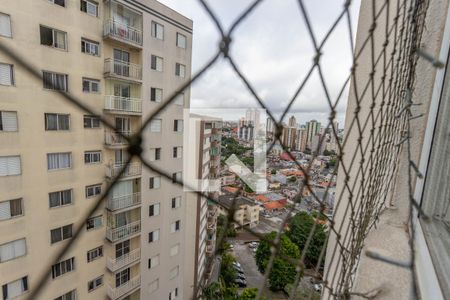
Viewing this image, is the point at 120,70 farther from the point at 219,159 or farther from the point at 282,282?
the point at 282,282

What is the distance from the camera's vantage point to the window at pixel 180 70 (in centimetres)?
437

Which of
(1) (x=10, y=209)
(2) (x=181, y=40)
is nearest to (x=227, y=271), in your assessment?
(1) (x=10, y=209)

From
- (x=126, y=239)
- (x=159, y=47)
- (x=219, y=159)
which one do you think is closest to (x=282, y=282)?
(x=219, y=159)

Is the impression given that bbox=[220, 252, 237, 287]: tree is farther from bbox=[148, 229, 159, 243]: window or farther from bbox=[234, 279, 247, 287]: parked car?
bbox=[148, 229, 159, 243]: window

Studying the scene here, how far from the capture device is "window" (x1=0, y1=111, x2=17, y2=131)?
2570mm

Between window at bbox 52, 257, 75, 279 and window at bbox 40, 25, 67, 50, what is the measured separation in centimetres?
259

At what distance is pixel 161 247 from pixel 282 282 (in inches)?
168

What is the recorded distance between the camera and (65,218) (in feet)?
10.6

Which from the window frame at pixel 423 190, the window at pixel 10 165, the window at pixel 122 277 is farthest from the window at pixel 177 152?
the window frame at pixel 423 190

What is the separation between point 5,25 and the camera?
96.8 inches

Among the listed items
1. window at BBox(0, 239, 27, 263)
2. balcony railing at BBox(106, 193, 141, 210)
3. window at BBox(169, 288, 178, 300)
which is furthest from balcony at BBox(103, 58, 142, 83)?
window at BBox(169, 288, 178, 300)

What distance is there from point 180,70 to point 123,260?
3218 mm

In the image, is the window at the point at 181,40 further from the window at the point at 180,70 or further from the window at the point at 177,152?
the window at the point at 177,152

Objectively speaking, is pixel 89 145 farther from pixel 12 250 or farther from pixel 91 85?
pixel 12 250
